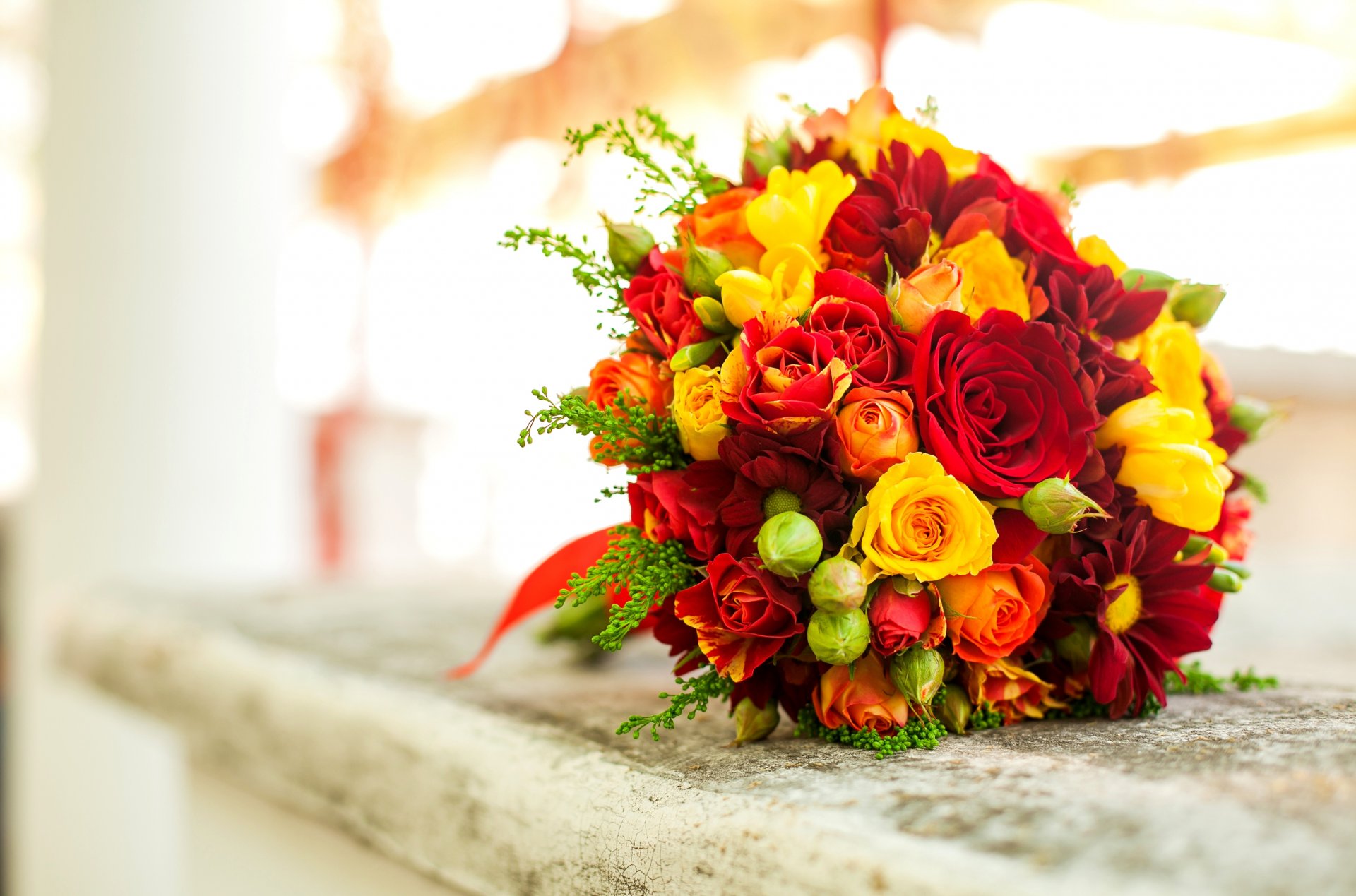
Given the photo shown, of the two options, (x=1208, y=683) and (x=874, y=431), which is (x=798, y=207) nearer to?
(x=874, y=431)

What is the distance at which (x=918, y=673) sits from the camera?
39 centimetres

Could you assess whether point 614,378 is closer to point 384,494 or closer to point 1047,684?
point 1047,684

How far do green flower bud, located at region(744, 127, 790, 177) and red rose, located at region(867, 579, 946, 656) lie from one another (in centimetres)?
21

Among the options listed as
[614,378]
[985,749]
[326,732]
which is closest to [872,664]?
[985,749]

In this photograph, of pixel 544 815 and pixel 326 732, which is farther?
pixel 326 732

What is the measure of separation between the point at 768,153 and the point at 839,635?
0.24 m

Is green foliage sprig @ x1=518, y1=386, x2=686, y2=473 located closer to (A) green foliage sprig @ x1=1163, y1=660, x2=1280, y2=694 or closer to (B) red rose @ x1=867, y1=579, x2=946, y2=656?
(B) red rose @ x1=867, y1=579, x2=946, y2=656

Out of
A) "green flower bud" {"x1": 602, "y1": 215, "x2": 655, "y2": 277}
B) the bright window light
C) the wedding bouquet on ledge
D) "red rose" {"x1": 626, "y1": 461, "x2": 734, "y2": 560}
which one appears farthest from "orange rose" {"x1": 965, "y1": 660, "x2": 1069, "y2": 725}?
the bright window light

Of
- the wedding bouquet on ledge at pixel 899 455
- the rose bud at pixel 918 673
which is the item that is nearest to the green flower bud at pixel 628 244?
the wedding bouquet on ledge at pixel 899 455

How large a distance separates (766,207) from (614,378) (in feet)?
0.30

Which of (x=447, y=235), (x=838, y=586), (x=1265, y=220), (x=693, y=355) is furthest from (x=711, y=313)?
(x=447, y=235)

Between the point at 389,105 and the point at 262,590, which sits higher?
the point at 389,105

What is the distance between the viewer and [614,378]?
1.45 feet

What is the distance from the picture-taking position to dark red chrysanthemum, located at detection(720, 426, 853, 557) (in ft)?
1.27
